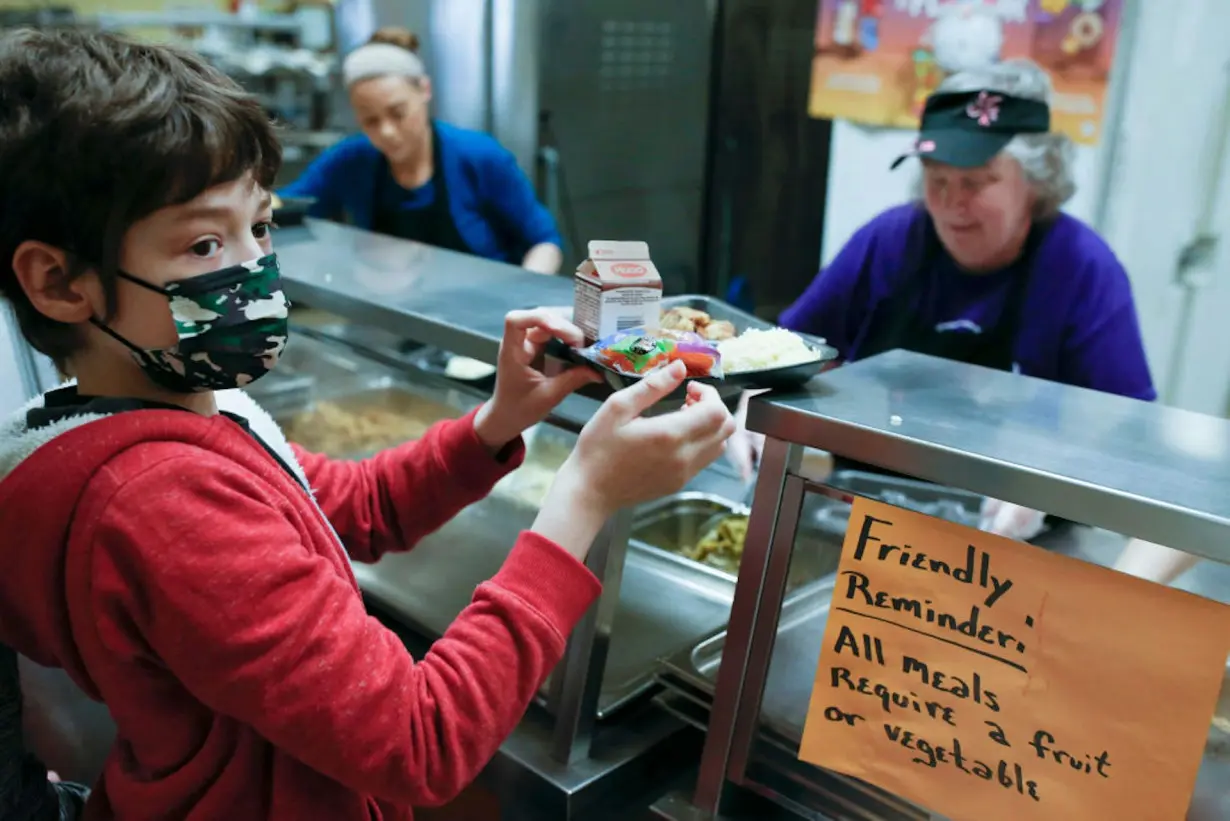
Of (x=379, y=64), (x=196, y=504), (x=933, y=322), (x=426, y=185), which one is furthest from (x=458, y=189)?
(x=196, y=504)

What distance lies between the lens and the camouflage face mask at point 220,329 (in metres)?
0.84

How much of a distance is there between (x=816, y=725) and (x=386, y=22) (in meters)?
4.17

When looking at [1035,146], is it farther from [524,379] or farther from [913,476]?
[524,379]

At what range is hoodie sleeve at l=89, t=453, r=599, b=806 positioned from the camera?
0.77m

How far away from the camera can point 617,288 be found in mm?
1052

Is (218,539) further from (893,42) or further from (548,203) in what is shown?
(548,203)

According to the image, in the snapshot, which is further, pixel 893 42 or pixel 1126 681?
pixel 893 42

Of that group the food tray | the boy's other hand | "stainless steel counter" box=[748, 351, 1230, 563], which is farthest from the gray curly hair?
the boy's other hand

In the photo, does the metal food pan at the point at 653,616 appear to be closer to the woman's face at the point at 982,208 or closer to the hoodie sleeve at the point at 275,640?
the hoodie sleeve at the point at 275,640

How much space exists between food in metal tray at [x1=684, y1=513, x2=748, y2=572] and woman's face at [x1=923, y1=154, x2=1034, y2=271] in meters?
0.83

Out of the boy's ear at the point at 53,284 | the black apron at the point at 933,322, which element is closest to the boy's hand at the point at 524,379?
the boy's ear at the point at 53,284

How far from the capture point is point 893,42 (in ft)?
10.8

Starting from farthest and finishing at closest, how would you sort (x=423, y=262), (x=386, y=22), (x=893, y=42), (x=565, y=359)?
1. (x=386, y=22)
2. (x=893, y=42)
3. (x=423, y=262)
4. (x=565, y=359)

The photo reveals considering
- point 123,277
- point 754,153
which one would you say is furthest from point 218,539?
point 754,153
